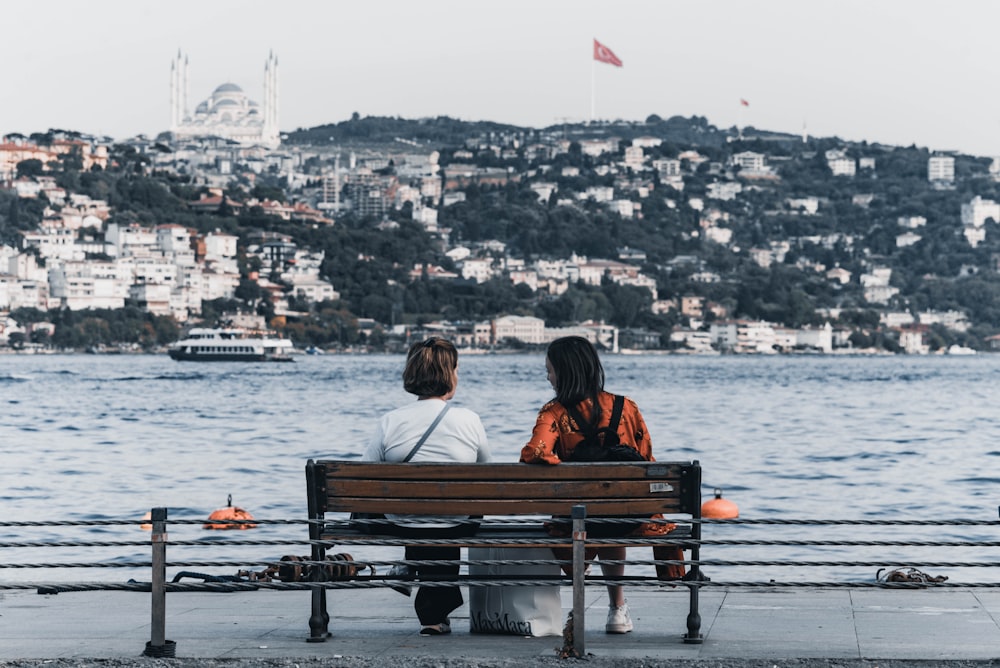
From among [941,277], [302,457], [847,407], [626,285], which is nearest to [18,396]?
[847,407]

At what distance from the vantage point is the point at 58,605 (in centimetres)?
708

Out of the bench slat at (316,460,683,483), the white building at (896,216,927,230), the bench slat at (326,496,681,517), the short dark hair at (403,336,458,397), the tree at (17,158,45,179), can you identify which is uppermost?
the tree at (17,158,45,179)

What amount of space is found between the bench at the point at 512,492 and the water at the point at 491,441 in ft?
14.5

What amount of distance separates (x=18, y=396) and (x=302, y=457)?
36.5 meters

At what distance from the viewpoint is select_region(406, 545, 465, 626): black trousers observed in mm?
6066

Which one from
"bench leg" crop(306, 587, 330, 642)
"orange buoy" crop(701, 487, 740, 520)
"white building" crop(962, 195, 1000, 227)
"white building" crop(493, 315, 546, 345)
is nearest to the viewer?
"bench leg" crop(306, 587, 330, 642)

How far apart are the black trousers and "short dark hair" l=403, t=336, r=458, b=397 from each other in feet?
1.84

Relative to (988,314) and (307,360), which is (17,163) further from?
(988,314)

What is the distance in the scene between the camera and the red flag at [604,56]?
14288cm

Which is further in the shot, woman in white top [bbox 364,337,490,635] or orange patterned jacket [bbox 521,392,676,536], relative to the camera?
woman in white top [bbox 364,337,490,635]

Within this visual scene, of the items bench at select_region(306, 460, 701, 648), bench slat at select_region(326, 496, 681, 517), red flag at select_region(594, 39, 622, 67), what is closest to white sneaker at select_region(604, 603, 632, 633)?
bench at select_region(306, 460, 701, 648)

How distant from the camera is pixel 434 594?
6.09 meters

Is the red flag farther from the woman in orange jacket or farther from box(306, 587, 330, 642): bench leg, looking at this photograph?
box(306, 587, 330, 642): bench leg

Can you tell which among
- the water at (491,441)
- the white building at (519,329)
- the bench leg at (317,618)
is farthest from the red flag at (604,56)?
the bench leg at (317,618)
